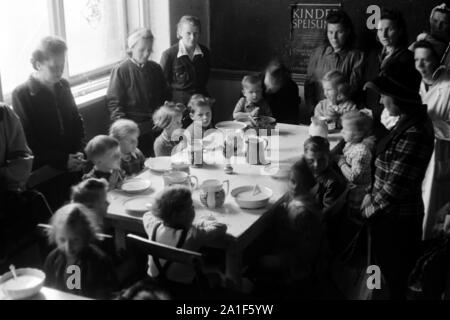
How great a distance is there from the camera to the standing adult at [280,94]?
17.2 ft

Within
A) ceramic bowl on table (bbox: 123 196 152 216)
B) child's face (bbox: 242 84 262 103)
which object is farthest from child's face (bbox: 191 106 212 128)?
ceramic bowl on table (bbox: 123 196 152 216)

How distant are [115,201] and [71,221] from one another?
2.49 ft

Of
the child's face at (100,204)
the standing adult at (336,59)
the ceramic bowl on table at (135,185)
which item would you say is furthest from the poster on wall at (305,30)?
the child's face at (100,204)

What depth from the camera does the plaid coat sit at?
298cm

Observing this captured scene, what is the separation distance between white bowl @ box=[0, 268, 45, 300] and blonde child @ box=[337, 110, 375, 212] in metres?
2.12

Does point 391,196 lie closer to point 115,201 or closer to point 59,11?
point 115,201

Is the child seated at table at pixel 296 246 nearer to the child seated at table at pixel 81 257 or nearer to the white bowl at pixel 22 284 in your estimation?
the child seated at table at pixel 81 257

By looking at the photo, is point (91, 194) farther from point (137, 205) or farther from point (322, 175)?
point (322, 175)

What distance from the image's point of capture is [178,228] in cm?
287

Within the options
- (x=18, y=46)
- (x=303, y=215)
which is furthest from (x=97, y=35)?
(x=303, y=215)

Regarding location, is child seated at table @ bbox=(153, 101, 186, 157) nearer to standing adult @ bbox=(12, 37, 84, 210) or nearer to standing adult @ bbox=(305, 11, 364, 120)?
standing adult @ bbox=(12, 37, 84, 210)

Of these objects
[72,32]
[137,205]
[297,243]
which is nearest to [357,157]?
[297,243]

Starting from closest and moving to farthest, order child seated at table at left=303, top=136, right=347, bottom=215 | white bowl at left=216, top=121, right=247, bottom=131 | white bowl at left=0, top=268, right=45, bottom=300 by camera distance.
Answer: white bowl at left=0, top=268, right=45, bottom=300
child seated at table at left=303, top=136, right=347, bottom=215
white bowl at left=216, top=121, right=247, bottom=131

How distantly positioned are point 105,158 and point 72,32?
1845 mm
